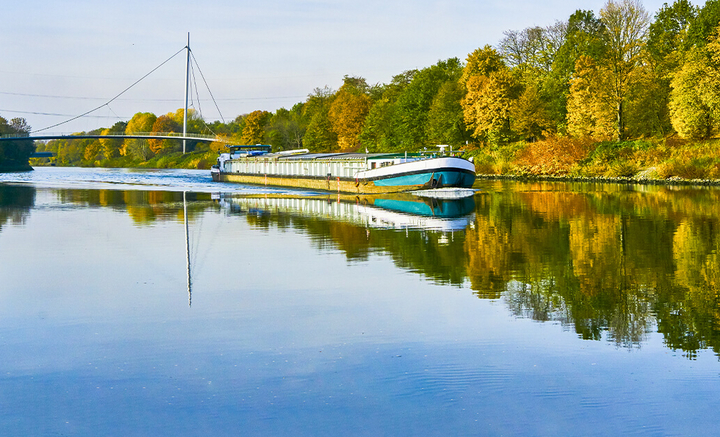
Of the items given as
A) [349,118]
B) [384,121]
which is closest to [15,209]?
[384,121]

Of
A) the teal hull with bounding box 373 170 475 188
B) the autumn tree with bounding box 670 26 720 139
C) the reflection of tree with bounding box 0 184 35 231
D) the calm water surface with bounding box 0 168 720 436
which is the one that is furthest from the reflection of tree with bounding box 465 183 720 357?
the autumn tree with bounding box 670 26 720 139

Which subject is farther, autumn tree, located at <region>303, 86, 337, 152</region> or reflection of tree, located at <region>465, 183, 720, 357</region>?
autumn tree, located at <region>303, 86, 337, 152</region>

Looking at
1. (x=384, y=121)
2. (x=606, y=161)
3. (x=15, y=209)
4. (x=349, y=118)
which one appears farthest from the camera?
(x=349, y=118)

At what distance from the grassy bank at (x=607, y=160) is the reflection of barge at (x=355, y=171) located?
17.5 m

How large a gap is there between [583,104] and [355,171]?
26.9 meters

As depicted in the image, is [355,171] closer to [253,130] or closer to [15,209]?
[15,209]

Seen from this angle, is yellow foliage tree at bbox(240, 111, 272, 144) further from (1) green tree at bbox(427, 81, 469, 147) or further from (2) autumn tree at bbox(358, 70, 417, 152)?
(1) green tree at bbox(427, 81, 469, 147)

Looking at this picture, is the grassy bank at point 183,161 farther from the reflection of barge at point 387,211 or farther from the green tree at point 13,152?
the reflection of barge at point 387,211

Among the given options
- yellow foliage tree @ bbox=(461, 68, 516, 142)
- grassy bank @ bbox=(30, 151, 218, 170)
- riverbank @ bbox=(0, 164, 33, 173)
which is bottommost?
riverbank @ bbox=(0, 164, 33, 173)

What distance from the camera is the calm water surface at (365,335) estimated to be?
7.93 meters

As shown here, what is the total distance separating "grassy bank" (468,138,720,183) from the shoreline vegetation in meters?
0.11

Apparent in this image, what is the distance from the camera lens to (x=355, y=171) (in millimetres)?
60219

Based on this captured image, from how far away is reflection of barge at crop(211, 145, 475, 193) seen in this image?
5028 centimetres

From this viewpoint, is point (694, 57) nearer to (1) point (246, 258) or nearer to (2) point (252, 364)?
(1) point (246, 258)
